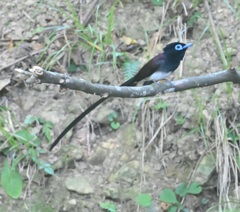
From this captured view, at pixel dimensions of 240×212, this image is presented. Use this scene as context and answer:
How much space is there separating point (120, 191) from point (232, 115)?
1019mm

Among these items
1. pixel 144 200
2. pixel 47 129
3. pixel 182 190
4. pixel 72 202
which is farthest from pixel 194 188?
pixel 47 129

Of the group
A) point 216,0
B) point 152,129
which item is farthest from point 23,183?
point 216,0

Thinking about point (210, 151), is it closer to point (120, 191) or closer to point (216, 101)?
point (216, 101)

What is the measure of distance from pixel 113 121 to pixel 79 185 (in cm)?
61

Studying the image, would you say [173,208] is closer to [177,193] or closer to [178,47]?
[177,193]

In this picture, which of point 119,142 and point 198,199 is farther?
point 119,142

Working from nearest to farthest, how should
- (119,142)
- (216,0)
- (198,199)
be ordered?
(198,199) → (119,142) → (216,0)

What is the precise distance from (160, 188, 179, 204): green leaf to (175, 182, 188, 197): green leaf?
53 millimetres

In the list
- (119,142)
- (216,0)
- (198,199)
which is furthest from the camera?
(216,0)

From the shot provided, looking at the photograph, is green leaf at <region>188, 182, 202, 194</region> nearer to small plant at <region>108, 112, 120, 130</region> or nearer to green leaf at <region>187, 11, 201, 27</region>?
small plant at <region>108, 112, 120, 130</region>

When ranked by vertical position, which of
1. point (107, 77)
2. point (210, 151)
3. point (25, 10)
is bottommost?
point (210, 151)

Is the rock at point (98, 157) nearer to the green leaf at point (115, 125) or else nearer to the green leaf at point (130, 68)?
the green leaf at point (115, 125)

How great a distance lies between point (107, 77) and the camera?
5.41 metres

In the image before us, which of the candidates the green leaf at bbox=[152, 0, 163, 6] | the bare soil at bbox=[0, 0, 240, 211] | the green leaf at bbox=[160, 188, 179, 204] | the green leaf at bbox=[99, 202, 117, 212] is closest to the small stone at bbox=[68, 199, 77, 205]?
the bare soil at bbox=[0, 0, 240, 211]
